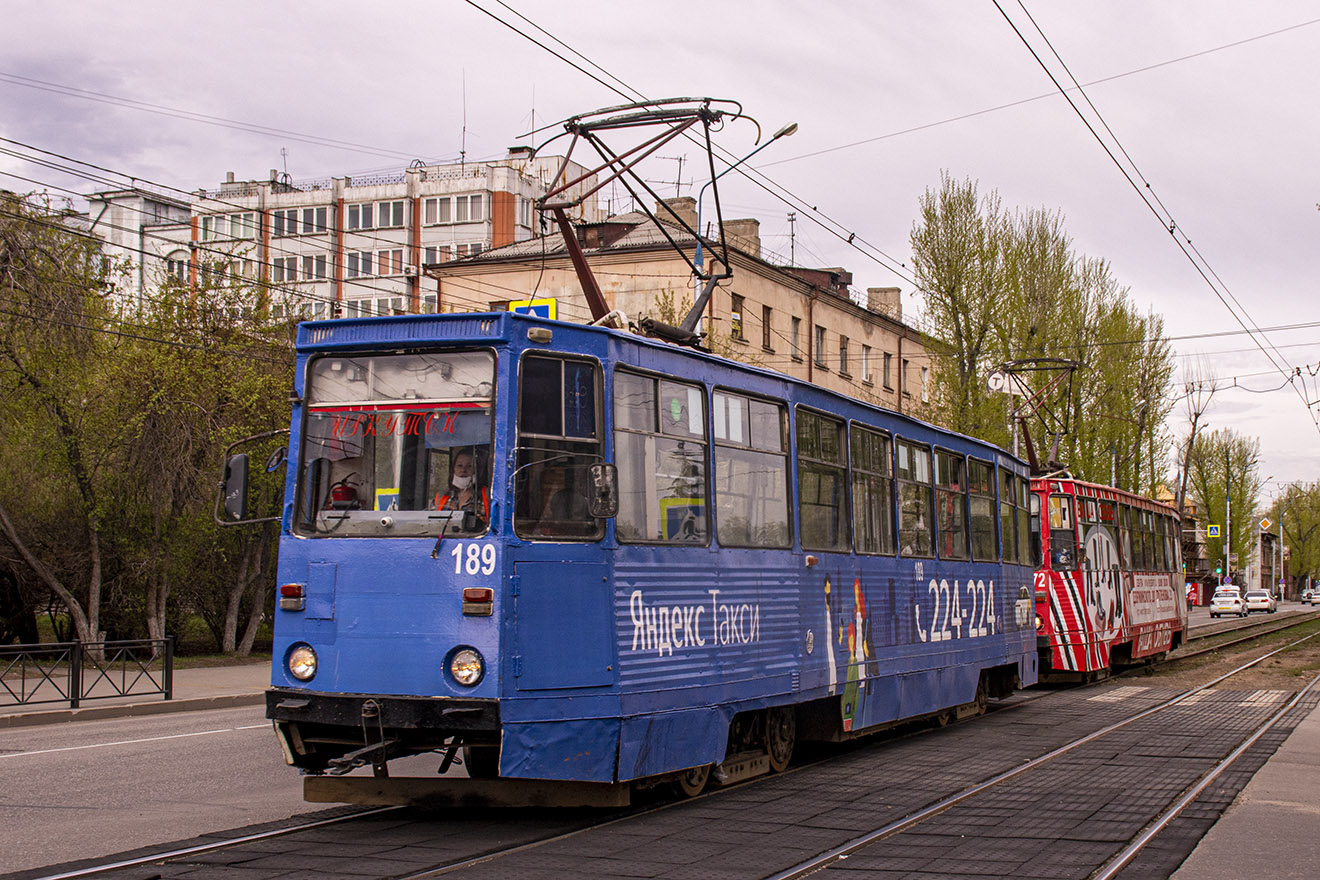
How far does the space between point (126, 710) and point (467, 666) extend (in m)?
11.6

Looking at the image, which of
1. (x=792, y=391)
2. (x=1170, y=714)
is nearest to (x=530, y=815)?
(x=792, y=391)

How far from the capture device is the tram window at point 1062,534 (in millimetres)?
21219

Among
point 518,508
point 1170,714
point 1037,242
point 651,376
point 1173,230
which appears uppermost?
point 1037,242

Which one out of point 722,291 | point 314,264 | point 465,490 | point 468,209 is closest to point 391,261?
point 468,209

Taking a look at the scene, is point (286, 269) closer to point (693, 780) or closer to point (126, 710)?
point (126, 710)

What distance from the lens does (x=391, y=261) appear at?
2913 inches

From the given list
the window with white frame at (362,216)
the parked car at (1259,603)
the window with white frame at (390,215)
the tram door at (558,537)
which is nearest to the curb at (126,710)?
the tram door at (558,537)

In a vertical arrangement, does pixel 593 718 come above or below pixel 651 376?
below

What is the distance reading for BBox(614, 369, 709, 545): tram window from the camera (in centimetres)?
905

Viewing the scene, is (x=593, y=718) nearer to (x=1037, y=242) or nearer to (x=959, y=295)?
(x=959, y=295)

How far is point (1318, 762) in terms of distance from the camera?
12.6m

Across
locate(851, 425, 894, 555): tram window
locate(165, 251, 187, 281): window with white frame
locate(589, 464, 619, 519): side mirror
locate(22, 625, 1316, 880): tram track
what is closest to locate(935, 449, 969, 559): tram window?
locate(851, 425, 894, 555): tram window

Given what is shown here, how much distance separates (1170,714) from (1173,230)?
31.9 ft

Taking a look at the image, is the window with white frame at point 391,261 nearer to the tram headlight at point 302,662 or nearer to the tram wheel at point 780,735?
the tram wheel at point 780,735
